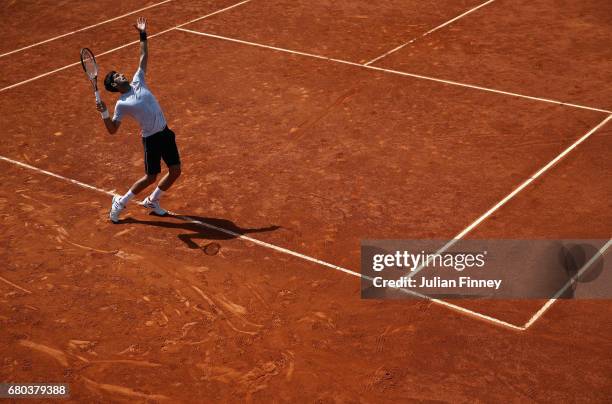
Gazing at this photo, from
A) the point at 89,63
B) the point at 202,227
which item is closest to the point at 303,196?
the point at 202,227

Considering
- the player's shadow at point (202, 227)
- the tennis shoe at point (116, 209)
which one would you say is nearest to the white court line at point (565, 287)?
the player's shadow at point (202, 227)

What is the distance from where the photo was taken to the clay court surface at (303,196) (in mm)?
7762

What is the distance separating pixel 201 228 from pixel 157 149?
106 centimetres

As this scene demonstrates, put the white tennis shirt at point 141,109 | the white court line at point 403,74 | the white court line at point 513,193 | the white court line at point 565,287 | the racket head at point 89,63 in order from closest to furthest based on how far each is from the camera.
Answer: the white court line at point 565,287 < the white court line at point 513,193 < the white tennis shirt at point 141,109 < the racket head at point 89,63 < the white court line at point 403,74

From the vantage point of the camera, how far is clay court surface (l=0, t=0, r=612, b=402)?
776 cm

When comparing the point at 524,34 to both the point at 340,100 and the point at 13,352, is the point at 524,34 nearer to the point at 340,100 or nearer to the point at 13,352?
the point at 340,100

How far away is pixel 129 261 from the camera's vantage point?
9.52 meters

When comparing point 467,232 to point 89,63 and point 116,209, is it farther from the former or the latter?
point 89,63

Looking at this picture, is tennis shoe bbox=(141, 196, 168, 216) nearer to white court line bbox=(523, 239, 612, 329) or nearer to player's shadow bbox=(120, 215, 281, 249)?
player's shadow bbox=(120, 215, 281, 249)

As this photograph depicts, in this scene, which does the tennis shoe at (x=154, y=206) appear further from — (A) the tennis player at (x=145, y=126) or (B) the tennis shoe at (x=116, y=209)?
(B) the tennis shoe at (x=116, y=209)

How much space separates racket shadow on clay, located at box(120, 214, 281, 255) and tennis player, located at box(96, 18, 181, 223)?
0.20m

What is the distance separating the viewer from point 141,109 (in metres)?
→ 9.67

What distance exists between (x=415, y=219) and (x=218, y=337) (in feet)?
9.96

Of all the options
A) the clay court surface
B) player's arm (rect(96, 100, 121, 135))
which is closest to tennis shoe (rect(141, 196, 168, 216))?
the clay court surface
